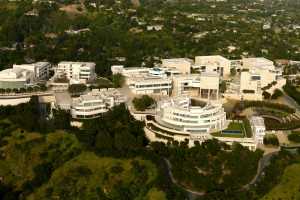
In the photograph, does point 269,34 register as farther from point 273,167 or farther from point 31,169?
point 31,169

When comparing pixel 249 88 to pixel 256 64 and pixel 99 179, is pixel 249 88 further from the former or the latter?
pixel 99 179

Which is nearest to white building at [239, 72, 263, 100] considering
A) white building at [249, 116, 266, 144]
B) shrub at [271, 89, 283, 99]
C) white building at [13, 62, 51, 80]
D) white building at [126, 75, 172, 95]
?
shrub at [271, 89, 283, 99]

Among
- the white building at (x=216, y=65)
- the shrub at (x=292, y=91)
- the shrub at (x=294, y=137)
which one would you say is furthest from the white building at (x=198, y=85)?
the shrub at (x=294, y=137)

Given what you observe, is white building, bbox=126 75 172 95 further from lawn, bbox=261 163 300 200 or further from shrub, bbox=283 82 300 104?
lawn, bbox=261 163 300 200

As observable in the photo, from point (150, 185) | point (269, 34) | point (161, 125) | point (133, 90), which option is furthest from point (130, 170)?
point (269, 34)

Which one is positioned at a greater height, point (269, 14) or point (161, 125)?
point (269, 14)

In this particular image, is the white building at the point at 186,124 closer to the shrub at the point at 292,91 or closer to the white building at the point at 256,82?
the white building at the point at 256,82

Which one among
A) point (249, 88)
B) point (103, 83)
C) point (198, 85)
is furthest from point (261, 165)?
→ point (103, 83)
